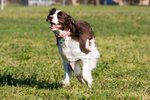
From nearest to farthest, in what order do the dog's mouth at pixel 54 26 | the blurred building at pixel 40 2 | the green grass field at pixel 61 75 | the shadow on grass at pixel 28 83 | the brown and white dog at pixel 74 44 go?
the dog's mouth at pixel 54 26 < the brown and white dog at pixel 74 44 < the green grass field at pixel 61 75 < the shadow on grass at pixel 28 83 < the blurred building at pixel 40 2

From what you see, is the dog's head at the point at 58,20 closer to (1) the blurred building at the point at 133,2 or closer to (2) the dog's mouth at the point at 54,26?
(2) the dog's mouth at the point at 54,26

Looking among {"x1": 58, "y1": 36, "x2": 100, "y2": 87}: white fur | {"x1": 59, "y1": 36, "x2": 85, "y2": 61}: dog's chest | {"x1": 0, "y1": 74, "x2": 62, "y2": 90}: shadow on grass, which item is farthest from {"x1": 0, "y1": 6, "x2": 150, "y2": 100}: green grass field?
{"x1": 59, "y1": 36, "x2": 85, "y2": 61}: dog's chest

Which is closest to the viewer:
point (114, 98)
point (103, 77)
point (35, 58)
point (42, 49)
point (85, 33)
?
point (114, 98)

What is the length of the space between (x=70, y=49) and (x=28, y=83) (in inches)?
64.9

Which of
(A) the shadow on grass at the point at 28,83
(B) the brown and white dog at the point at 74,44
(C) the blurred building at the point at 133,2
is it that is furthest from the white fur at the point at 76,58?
(C) the blurred building at the point at 133,2

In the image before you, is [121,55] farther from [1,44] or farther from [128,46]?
[1,44]

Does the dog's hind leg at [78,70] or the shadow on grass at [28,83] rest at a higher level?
the dog's hind leg at [78,70]

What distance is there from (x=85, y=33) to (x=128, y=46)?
9793 millimetres

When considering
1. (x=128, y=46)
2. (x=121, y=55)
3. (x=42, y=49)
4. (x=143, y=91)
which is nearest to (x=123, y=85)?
(x=143, y=91)

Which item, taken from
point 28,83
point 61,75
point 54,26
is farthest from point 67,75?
point 61,75

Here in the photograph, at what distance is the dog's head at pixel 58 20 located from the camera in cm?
832

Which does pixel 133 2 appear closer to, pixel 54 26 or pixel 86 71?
pixel 86 71

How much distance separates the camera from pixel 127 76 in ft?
37.2

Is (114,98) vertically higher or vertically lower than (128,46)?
higher
